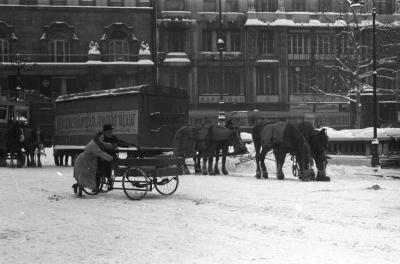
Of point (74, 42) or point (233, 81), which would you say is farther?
point (233, 81)

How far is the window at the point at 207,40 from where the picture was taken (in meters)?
53.5

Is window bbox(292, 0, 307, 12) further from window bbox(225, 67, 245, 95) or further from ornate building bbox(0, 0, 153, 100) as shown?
ornate building bbox(0, 0, 153, 100)

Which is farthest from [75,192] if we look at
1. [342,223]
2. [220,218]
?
[342,223]

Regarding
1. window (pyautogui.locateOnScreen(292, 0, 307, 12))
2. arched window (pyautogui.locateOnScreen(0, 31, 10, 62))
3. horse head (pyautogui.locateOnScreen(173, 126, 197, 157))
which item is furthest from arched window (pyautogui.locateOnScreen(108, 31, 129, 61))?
horse head (pyautogui.locateOnScreen(173, 126, 197, 157))

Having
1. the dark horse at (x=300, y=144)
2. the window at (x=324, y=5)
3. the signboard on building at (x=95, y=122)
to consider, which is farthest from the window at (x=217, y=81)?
the dark horse at (x=300, y=144)

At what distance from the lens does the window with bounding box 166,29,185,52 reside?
52.9 meters

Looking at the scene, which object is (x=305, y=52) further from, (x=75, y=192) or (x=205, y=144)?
(x=75, y=192)

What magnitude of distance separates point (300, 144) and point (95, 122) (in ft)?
33.1

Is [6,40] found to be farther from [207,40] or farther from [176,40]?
[207,40]

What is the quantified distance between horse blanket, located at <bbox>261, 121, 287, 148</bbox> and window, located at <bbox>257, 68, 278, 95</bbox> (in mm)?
32643

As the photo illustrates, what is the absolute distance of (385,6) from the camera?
182ft

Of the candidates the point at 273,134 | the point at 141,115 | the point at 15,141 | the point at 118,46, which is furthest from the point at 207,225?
the point at 118,46

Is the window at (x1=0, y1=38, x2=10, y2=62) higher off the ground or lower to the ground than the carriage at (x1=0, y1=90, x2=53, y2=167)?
higher

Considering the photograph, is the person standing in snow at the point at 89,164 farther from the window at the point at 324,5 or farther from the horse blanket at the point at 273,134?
the window at the point at 324,5
